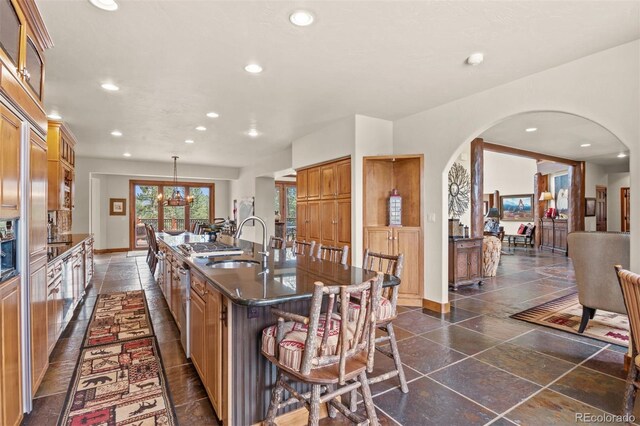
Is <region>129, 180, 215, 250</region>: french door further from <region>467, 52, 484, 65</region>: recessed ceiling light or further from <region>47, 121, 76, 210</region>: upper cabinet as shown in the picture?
<region>467, 52, 484, 65</region>: recessed ceiling light

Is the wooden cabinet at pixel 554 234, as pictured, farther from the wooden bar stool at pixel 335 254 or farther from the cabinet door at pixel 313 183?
the wooden bar stool at pixel 335 254

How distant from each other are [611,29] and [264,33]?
2632 mm

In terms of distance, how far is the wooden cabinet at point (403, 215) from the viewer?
174 inches

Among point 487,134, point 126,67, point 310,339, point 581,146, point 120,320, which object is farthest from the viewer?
point 581,146

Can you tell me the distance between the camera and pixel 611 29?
247cm

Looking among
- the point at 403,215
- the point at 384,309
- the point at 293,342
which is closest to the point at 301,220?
the point at 403,215

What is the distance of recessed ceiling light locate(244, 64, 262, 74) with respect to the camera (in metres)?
3.09

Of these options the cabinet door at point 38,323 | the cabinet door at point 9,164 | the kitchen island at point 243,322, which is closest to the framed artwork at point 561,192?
the kitchen island at point 243,322

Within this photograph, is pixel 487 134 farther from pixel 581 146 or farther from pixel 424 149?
pixel 581 146

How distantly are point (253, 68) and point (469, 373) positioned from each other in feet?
10.7

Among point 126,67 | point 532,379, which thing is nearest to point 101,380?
point 126,67

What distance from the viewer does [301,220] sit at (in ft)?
19.8

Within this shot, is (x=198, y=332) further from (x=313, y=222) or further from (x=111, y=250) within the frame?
(x=111, y=250)

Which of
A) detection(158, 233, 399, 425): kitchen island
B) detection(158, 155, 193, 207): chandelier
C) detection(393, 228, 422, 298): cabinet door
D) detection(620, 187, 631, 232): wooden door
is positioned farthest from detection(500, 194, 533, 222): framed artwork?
detection(158, 233, 399, 425): kitchen island
